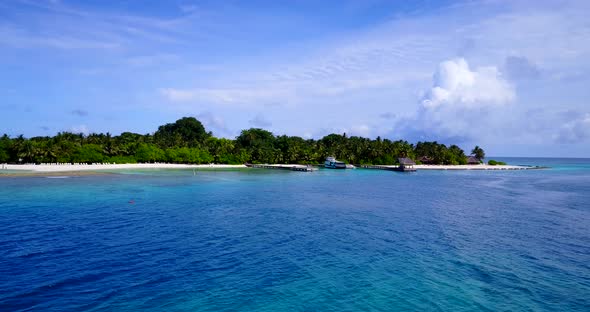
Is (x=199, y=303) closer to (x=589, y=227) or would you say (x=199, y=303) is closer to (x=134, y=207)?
(x=134, y=207)

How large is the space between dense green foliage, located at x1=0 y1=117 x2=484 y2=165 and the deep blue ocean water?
7278 centimetres

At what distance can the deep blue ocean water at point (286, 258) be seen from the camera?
57.9ft

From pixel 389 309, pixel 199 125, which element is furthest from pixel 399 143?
pixel 389 309

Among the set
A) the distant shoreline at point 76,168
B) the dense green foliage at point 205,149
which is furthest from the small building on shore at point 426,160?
the distant shoreline at point 76,168

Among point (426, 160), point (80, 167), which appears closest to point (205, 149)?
point (80, 167)

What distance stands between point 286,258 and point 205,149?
11915 cm

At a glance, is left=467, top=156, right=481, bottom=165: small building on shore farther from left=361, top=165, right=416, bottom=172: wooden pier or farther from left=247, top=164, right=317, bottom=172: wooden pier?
left=247, top=164, right=317, bottom=172: wooden pier

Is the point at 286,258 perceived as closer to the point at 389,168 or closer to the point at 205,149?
the point at 389,168

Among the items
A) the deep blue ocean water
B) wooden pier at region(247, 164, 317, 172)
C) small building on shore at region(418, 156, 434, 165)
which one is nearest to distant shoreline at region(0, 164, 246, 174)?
wooden pier at region(247, 164, 317, 172)

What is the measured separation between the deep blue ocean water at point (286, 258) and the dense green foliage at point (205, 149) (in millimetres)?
72785

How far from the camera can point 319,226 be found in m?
33.9

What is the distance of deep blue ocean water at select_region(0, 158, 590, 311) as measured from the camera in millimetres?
17641

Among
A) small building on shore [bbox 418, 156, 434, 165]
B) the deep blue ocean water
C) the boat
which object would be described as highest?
small building on shore [bbox 418, 156, 434, 165]

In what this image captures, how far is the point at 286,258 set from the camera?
23.9m
